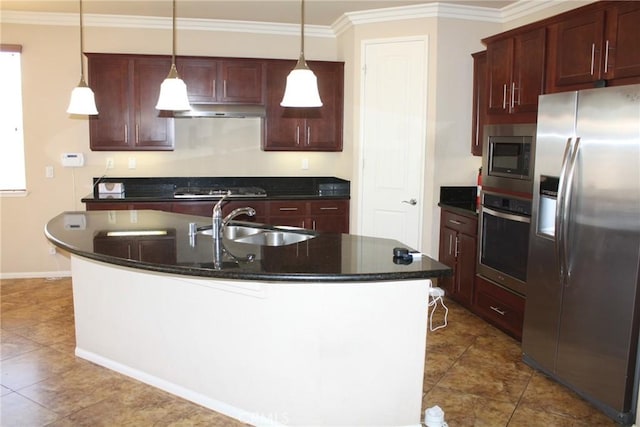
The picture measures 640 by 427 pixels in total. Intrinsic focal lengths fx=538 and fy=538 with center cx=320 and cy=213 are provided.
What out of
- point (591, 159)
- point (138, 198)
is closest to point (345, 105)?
point (138, 198)

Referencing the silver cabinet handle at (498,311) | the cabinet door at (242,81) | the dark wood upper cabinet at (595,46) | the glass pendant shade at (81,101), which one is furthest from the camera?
the cabinet door at (242,81)

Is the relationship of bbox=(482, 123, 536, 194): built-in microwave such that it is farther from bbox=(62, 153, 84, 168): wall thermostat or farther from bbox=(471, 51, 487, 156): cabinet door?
bbox=(62, 153, 84, 168): wall thermostat

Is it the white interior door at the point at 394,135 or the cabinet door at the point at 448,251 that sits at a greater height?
the white interior door at the point at 394,135

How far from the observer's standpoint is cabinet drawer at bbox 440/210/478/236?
14.7 feet

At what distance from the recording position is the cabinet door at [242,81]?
5477 millimetres

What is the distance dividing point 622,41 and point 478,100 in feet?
6.02

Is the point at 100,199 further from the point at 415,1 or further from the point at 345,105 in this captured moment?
the point at 415,1

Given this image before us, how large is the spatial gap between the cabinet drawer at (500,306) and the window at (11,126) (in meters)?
4.66

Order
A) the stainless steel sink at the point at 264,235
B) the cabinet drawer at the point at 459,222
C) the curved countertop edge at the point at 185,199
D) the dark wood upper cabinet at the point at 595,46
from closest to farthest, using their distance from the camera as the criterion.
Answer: the dark wood upper cabinet at the point at 595,46
the stainless steel sink at the point at 264,235
the cabinet drawer at the point at 459,222
the curved countertop edge at the point at 185,199

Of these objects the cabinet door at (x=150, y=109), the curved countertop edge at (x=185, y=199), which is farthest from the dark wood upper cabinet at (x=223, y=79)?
the curved countertop edge at (x=185, y=199)

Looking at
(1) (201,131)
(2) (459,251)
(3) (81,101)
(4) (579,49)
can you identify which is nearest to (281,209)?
(1) (201,131)

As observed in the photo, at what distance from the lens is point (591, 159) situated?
2994 mm

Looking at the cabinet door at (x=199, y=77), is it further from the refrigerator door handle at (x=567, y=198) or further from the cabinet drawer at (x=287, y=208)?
the refrigerator door handle at (x=567, y=198)

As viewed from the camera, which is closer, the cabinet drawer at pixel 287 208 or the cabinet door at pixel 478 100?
the cabinet door at pixel 478 100
